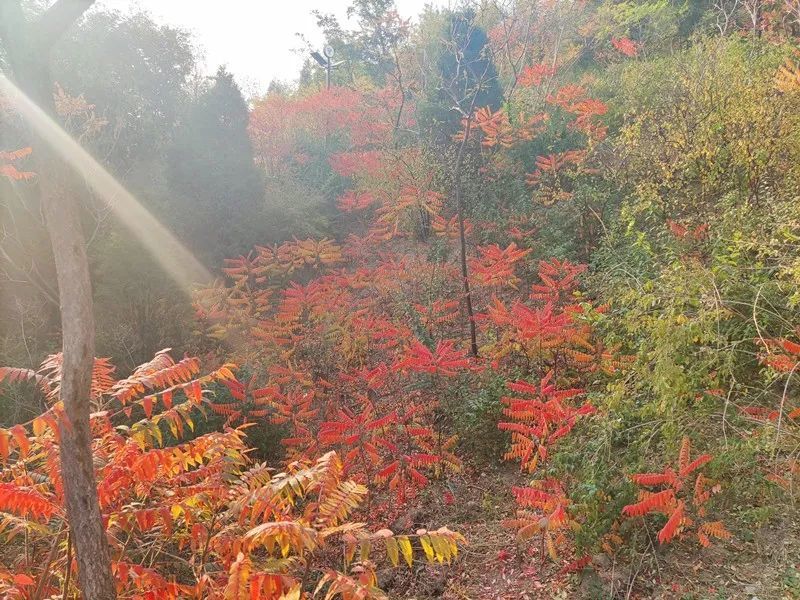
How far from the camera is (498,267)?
38.1ft

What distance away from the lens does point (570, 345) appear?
27.2 feet

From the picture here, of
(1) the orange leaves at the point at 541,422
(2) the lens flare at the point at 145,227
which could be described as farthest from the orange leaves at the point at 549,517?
(2) the lens flare at the point at 145,227

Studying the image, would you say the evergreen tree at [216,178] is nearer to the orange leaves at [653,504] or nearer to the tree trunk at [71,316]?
the tree trunk at [71,316]

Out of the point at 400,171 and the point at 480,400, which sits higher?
the point at 400,171

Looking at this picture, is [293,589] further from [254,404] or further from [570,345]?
[570,345]

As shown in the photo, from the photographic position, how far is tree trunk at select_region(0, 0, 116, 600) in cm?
304

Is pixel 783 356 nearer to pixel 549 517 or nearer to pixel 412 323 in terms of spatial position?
pixel 549 517

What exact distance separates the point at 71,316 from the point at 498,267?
965 centimetres

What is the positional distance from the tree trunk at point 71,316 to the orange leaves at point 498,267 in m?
8.93

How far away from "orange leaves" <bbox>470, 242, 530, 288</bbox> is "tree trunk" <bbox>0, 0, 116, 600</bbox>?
29.3 feet

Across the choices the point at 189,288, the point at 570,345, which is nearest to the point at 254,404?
the point at 570,345

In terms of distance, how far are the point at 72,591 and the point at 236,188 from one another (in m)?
14.2

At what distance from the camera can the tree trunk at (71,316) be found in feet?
9.98

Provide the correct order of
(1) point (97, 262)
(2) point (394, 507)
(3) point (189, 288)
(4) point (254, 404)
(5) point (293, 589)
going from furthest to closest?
(3) point (189, 288), (1) point (97, 262), (4) point (254, 404), (2) point (394, 507), (5) point (293, 589)
